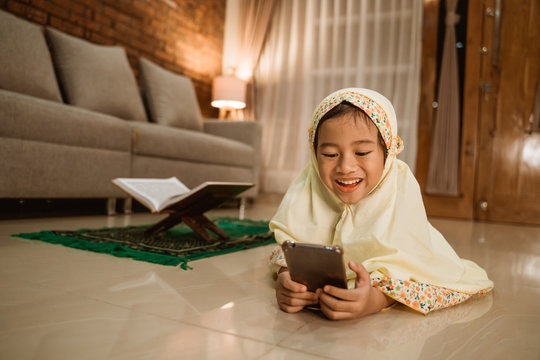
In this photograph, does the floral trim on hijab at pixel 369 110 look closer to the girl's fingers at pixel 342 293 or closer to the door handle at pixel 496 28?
the girl's fingers at pixel 342 293

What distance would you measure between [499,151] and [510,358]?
329 centimetres

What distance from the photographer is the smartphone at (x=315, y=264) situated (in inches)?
25.4

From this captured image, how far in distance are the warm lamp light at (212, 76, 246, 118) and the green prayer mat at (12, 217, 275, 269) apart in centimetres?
264

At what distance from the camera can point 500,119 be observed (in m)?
3.40

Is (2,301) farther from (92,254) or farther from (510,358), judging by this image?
(510,358)

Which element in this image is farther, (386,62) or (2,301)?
(386,62)

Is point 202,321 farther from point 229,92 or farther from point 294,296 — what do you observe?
point 229,92

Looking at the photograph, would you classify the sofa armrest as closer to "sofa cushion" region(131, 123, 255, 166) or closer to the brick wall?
"sofa cushion" region(131, 123, 255, 166)

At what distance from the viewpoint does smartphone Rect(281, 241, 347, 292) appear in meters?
0.65

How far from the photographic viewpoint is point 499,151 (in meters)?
3.41

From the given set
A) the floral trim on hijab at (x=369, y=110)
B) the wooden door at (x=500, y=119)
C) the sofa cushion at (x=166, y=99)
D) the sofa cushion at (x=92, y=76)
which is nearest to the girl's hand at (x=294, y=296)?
the floral trim on hijab at (x=369, y=110)

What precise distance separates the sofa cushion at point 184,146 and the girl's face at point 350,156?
1.79 m

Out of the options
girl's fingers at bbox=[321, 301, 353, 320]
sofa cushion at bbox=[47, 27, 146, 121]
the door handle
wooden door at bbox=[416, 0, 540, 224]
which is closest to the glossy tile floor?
girl's fingers at bbox=[321, 301, 353, 320]

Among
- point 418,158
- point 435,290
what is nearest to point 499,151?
point 418,158
